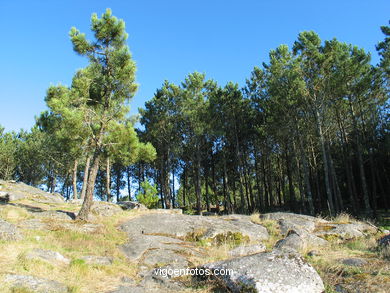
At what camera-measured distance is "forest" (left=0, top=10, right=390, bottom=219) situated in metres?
14.5

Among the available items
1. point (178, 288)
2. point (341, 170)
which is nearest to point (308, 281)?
point (178, 288)

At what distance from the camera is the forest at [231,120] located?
14516 millimetres

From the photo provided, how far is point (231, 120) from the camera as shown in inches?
1232

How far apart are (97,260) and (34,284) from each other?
246 cm

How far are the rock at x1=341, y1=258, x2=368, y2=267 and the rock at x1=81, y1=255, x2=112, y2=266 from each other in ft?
19.4

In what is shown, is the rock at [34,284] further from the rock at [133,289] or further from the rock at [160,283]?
the rock at [160,283]

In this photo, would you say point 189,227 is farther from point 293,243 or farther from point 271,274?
point 271,274

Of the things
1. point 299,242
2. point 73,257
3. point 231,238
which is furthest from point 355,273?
point 73,257

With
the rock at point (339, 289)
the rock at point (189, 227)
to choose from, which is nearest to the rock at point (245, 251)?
the rock at point (189, 227)

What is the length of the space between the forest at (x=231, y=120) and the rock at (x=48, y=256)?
6.22 metres

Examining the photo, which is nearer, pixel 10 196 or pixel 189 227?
pixel 189 227

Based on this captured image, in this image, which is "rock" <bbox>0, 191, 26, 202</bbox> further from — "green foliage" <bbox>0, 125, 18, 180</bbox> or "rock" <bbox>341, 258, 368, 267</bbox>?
"green foliage" <bbox>0, 125, 18, 180</bbox>

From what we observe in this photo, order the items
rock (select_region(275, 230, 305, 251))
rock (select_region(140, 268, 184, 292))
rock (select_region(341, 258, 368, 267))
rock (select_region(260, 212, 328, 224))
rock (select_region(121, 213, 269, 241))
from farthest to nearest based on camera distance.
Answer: rock (select_region(260, 212, 328, 224)) → rock (select_region(121, 213, 269, 241)) → rock (select_region(275, 230, 305, 251)) → rock (select_region(341, 258, 368, 267)) → rock (select_region(140, 268, 184, 292))

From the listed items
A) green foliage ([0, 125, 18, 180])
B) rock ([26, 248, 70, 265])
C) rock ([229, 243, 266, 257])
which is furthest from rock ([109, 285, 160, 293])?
green foliage ([0, 125, 18, 180])
